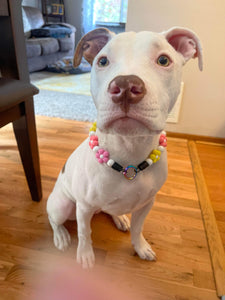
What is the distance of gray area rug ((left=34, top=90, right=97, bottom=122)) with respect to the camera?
2.43 metres

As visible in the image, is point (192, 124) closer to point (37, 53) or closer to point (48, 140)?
point (48, 140)

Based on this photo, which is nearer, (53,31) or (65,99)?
(65,99)

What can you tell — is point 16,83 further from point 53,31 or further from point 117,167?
point 53,31

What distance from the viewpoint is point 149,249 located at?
3.40 ft

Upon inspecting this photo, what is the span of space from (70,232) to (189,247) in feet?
1.86

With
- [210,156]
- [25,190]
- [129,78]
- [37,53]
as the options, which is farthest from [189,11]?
[37,53]

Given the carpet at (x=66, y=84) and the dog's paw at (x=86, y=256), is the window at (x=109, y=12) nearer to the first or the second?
the carpet at (x=66, y=84)

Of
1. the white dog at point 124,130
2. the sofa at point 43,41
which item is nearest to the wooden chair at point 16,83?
the white dog at point 124,130

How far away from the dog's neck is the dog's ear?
281 mm

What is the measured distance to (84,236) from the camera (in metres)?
0.94

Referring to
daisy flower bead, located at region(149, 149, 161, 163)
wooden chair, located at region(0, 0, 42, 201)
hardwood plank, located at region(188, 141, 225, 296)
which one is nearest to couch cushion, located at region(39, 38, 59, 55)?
wooden chair, located at region(0, 0, 42, 201)

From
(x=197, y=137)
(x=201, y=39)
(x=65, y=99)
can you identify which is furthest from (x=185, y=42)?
(x=65, y=99)

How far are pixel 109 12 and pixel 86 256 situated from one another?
6519 mm

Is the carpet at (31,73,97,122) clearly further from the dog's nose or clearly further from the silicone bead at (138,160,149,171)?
the dog's nose
